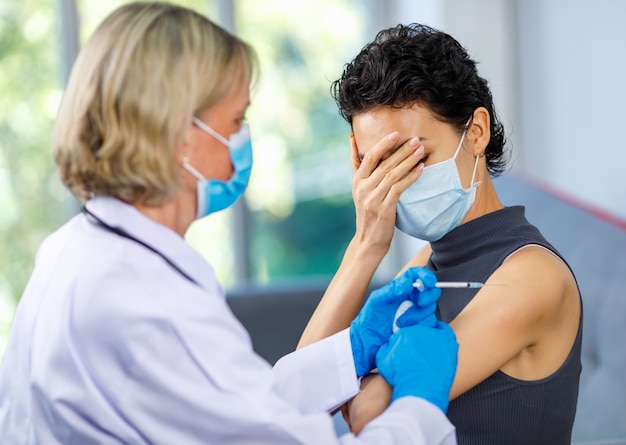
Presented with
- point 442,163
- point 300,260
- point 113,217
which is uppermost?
point 113,217

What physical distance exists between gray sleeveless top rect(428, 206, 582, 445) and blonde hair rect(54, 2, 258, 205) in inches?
24.8

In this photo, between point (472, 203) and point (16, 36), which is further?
point (16, 36)

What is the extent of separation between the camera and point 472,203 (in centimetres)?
166

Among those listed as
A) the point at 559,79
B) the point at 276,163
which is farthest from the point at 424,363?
the point at 276,163

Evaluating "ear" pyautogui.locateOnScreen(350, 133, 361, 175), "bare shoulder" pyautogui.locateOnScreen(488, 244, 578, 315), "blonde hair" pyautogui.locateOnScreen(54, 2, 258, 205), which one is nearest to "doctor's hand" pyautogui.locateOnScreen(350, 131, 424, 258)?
"ear" pyautogui.locateOnScreen(350, 133, 361, 175)

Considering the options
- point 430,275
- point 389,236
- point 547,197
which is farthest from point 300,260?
point 430,275

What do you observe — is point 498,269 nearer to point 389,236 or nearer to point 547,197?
point 389,236

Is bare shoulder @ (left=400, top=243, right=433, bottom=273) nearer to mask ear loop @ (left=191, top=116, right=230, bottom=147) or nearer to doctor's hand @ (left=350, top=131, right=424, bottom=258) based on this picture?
doctor's hand @ (left=350, top=131, right=424, bottom=258)

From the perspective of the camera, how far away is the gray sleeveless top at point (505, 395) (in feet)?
4.90

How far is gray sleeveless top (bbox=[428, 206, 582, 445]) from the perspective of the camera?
4.90 ft

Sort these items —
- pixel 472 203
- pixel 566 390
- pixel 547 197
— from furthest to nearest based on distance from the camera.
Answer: pixel 547 197 → pixel 472 203 → pixel 566 390

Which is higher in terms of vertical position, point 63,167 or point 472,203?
point 63,167

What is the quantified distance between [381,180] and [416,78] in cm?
21

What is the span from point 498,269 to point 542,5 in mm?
2287
